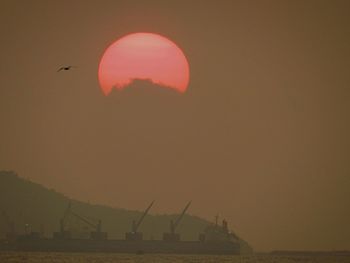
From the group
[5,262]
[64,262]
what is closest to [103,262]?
[64,262]

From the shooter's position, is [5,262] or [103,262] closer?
[5,262]

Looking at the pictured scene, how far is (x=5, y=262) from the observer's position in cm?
18488

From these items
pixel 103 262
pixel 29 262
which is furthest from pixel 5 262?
pixel 103 262

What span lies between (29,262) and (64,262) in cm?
794

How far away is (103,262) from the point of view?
199 m

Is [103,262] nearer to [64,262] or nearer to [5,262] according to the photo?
[64,262]

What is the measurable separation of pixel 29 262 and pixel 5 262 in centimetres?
786

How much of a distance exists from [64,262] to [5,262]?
15079mm

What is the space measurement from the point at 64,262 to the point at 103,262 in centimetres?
931

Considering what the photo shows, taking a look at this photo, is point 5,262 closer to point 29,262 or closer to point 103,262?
point 29,262

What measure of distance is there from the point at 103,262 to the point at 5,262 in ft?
79.3

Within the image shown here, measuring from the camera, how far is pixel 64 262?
195000 mm
